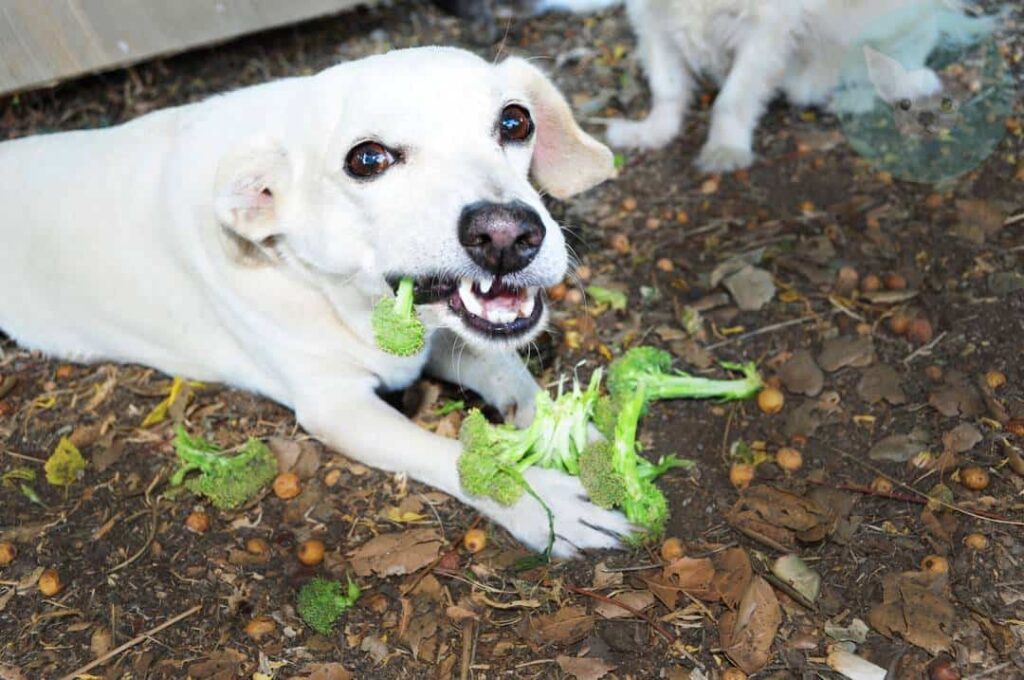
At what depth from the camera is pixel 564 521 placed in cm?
310

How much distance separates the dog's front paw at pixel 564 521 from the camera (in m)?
3.07

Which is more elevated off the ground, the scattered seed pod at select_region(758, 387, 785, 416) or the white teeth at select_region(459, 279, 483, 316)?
the white teeth at select_region(459, 279, 483, 316)

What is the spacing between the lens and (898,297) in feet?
12.4

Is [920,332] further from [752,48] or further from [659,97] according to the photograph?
[659,97]

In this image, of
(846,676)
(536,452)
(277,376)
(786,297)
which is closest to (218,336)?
(277,376)

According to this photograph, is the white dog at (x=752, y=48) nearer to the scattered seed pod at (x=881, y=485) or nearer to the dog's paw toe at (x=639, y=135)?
the dog's paw toe at (x=639, y=135)

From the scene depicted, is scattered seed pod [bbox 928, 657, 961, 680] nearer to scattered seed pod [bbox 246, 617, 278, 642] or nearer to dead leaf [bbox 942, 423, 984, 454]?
dead leaf [bbox 942, 423, 984, 454]

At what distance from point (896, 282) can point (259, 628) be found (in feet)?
8.58

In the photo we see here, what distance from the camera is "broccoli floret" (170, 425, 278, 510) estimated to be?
3338 millimetres

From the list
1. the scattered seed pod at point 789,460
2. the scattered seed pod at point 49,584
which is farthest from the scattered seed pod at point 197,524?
the scattered seed pod at point 789,460

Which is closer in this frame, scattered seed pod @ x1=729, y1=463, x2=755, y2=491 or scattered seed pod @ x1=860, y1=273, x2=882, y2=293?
scattered seed pod @ x1=729, y1=463, x2=755, y2=491

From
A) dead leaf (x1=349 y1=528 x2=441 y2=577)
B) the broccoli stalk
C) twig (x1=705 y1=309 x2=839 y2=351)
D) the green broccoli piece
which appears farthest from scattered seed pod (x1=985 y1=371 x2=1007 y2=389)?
dead leaf (x1=349 y1=528 x2=441 y2=577)

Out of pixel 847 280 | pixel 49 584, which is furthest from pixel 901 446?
pixel 49 584

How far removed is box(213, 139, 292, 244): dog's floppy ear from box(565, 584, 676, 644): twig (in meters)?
1.42
